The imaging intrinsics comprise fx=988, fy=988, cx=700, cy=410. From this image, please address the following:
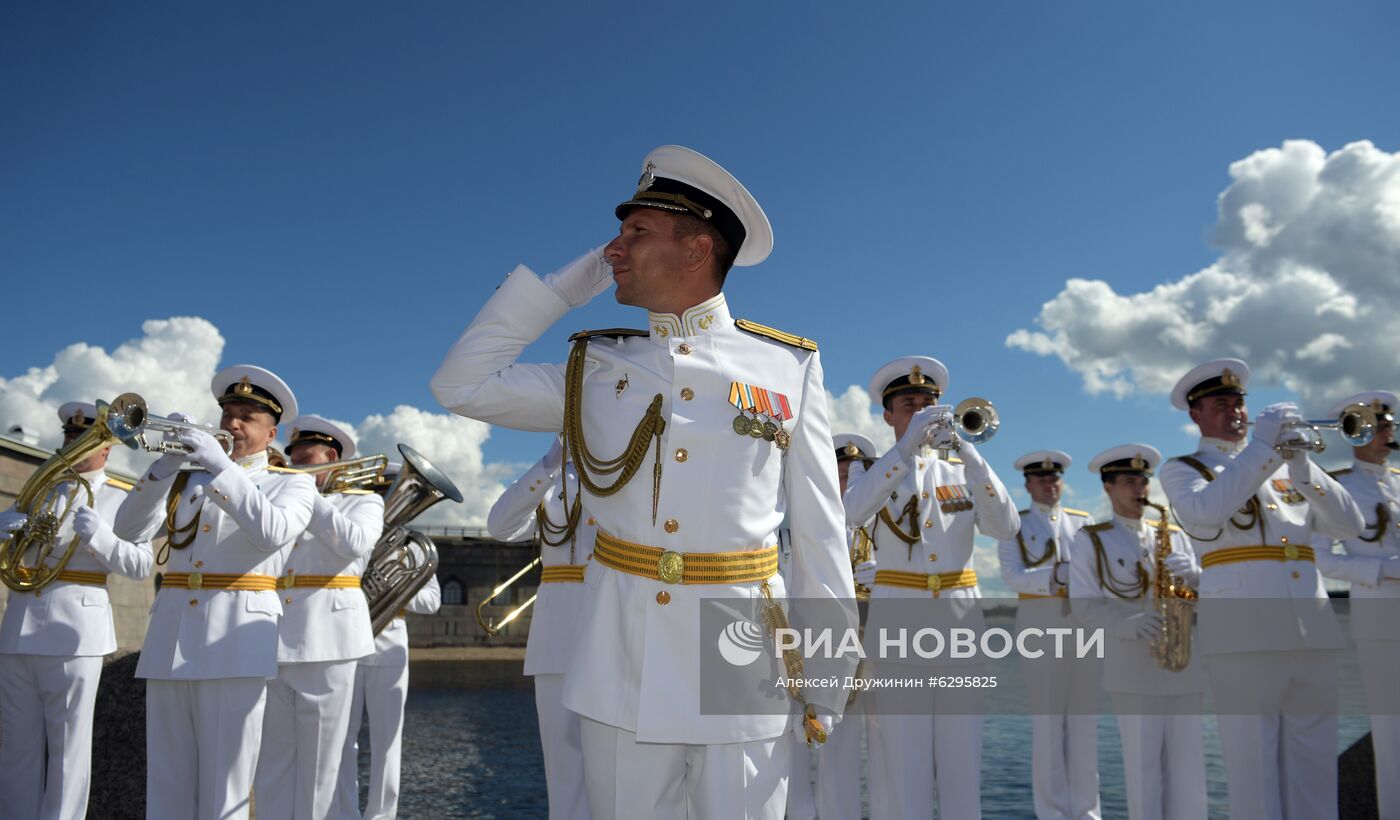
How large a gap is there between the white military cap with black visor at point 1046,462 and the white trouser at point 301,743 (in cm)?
726

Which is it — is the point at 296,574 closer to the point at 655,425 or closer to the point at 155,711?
the point at 155,711

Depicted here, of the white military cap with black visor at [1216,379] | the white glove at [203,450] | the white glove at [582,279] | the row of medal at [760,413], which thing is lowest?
the row of medal at [760,413]

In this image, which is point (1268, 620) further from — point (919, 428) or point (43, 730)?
point (43, 730)

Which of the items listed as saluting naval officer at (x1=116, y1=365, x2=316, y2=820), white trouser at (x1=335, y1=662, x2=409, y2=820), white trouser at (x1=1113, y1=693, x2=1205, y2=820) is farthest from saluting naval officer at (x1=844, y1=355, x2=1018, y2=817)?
white trouser at (x1=335, y1=662, x2=409, y2=820)

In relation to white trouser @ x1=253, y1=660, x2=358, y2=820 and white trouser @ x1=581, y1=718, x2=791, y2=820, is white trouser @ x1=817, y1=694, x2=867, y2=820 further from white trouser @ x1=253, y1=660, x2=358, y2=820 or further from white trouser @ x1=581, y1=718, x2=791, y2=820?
white trouser @ x1=581, y1=718, x2=791, y2=820

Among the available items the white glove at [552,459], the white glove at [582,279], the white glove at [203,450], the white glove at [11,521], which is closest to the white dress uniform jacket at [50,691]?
the white glove at [11,521]

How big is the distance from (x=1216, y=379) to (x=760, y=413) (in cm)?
440

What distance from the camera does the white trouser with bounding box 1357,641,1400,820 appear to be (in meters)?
6.43

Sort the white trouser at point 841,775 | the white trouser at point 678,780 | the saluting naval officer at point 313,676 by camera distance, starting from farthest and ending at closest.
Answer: the white trouser at point 841,775 < the saluting naval officer at point 313,676 < the white trouser at point 678,780

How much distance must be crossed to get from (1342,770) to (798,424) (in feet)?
21.3

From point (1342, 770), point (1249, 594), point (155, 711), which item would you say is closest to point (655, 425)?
point (155, 711)

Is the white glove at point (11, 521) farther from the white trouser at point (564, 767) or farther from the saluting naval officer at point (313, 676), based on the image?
the white trouser at point (564, 767)

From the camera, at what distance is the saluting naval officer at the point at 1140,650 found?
Answer: 6.55 m

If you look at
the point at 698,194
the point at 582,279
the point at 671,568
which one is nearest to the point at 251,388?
the point at 582,279
